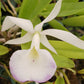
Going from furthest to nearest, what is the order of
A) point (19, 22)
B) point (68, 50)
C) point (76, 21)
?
point (76, 21) → point (68, 50) → point (19, 22)

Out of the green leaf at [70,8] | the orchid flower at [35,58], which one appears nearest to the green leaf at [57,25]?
the green leaf at [70,8]

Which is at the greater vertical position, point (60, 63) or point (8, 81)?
point (60, 63)

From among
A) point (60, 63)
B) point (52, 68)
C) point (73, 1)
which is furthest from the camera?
point (73, 1)

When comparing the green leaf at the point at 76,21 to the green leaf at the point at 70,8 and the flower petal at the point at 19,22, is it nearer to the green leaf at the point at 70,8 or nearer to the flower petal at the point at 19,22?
the green leaf at the point at 70,8

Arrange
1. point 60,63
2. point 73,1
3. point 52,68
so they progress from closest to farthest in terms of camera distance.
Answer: point 52,68 < point 60,63 < point 73,1

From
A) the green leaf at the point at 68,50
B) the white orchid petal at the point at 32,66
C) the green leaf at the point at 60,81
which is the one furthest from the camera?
the green leaf at the point at 60,81

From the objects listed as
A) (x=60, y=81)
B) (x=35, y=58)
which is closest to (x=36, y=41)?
(x=35, y=58)

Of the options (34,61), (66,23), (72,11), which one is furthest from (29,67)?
(66,23)

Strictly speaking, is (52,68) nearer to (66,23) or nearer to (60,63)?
(60,63)

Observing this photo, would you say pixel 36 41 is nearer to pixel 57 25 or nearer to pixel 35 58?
pixel 35 58
